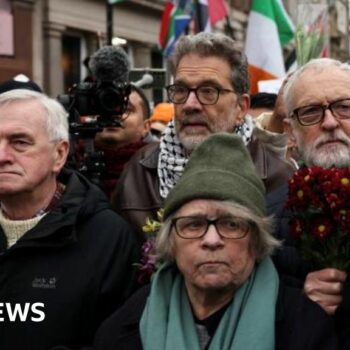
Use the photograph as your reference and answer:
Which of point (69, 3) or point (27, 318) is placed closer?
point (27, 318)

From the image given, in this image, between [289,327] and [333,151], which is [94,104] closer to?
[333,151]

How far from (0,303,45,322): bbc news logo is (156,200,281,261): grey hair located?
2.21ft

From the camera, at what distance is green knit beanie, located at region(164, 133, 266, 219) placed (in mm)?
2816

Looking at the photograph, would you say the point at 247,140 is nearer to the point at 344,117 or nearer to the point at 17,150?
the point at 344,117

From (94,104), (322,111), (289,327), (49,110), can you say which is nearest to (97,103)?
(94,104)

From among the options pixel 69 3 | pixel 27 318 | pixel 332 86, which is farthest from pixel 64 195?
pixel 69 3

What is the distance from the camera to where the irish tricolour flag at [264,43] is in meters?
9.21

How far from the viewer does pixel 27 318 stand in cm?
341

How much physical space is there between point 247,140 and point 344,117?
0.80 metres

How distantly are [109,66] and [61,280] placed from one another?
1681 mm

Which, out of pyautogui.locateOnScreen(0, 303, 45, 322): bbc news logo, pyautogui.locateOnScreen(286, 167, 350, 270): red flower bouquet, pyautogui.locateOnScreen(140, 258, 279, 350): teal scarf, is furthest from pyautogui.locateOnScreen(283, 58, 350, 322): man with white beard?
pyautogui.locateOnScreen(0, 303, 45, 322): bbc news logo

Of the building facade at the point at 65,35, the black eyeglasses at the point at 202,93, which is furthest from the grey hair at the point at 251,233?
the building facade at the point at 65,35

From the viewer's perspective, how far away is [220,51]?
12.5 ft

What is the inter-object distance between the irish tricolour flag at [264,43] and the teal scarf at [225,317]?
6.22 metres
